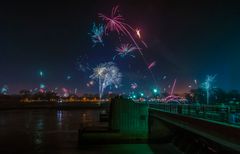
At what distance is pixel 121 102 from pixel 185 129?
5.60 metres

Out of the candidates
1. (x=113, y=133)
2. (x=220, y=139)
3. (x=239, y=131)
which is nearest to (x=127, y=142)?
(x=113, y=133)

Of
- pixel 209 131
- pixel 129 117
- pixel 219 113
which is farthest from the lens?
pixel 129 117

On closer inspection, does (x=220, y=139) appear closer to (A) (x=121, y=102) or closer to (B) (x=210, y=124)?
(B) (x=210, y=124)

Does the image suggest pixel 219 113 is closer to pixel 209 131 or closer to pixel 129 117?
pixel 209 131

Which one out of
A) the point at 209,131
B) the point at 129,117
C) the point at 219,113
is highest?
the point at 219,113

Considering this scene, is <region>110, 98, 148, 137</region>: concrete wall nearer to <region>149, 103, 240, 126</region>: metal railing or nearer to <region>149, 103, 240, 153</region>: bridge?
<region>149, 103, 240, 153</region>: bridge

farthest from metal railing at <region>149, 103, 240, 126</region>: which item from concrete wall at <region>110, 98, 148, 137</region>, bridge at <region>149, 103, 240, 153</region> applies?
concrete wall at <region>110, 98, 148, 137</region>

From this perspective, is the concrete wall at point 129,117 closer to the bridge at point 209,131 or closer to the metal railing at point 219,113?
the bridge at point 209,131

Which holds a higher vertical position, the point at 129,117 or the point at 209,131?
the point at 129,117

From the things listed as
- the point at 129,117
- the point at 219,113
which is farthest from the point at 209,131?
the point at 129,117

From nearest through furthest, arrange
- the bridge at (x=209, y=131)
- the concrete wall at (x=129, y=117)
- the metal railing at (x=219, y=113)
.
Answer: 1. the bridge at (x=209, y=131)
2. the metal railing at (x=219, y=113)
3. the concrete wall at (x=129, y=117)

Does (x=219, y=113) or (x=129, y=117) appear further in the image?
(x=129, y=117)

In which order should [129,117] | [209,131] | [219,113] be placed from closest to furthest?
1. [209,131]
2. [219,113]
3. [129,117]

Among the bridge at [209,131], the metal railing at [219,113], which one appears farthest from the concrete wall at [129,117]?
the metal railing at [219,113]
